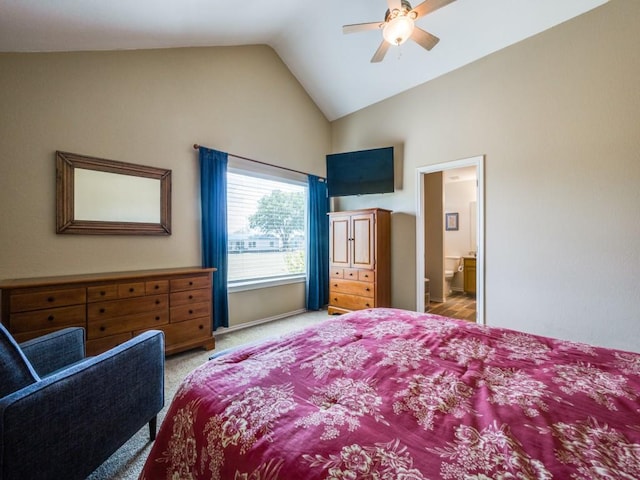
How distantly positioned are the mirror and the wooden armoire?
235 centimetres

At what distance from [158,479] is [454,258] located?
21.0 feet

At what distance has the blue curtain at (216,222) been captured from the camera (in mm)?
3318

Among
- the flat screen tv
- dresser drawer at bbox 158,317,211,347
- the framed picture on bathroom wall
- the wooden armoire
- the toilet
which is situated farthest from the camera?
the framed picture on bathroom wall

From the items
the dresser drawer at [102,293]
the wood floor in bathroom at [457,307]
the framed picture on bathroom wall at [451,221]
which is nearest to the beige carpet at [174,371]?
the dresser drawer at [102,293]

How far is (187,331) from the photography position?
2854 mm

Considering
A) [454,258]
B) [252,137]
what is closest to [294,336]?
[252,137]

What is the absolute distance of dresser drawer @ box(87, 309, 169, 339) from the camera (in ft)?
7.53

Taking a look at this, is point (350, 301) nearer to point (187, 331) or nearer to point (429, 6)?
→ point (187, 331)

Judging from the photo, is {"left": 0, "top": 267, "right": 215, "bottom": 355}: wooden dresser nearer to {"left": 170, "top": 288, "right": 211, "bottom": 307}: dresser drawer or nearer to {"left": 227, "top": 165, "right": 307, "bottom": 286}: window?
{"left": 170, "top": 288, "right": 211, "bottom": 307}: dresser drawer

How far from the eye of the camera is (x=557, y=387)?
1.01 meters

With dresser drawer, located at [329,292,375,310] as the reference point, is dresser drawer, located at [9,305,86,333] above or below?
above

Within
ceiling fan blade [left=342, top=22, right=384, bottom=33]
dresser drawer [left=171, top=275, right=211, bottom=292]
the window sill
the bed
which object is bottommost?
the window sill

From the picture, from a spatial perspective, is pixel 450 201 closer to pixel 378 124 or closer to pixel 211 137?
pixel 378 124

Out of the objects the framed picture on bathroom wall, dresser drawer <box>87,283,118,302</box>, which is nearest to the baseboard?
dresser drawer <box>87,283,118,302</box>
